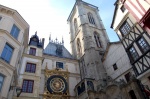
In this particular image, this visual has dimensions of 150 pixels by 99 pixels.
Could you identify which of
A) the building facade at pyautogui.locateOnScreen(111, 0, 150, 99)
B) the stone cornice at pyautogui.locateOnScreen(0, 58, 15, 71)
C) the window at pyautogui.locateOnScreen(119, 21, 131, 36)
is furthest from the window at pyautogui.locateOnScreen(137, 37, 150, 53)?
the stone cornice at pyautogui.locateOnScreen(0, 58, 15, 71)

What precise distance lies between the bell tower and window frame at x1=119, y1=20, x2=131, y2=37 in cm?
813

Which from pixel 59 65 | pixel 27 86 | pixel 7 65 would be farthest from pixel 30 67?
pixel 7 65

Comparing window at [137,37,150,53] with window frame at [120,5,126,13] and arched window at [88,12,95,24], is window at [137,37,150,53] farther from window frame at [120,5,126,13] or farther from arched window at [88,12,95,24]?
arched window at [88,12,95,24]

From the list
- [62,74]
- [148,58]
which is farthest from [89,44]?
[148,58]

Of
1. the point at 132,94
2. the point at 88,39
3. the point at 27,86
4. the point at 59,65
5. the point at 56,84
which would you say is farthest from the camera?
the point at 88,39

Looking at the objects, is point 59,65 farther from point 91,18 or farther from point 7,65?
point 91,18

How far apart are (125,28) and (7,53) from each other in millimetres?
12509

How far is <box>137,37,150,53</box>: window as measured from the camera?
12.6 metres

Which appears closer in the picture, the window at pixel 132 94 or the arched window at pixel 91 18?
the window at pixel 132 94

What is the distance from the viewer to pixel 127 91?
49.6 ft

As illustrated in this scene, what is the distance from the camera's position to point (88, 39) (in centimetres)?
2689

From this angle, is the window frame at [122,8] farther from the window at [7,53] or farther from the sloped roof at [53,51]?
the sloped roof at [53,51]

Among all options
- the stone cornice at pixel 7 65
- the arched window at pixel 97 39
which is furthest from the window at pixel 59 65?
the stone cornice at pixel 7 65

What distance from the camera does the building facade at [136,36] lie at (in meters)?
12.4
